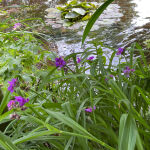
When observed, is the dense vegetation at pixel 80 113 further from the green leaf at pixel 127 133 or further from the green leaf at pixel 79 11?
the green leaf at pixel 79 11

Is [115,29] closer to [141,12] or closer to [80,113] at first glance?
[141,12]

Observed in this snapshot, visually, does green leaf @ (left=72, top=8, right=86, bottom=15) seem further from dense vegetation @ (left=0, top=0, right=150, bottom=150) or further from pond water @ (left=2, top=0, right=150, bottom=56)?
dense vegetation @ (left=0, top=0, right=150, bottom=150)

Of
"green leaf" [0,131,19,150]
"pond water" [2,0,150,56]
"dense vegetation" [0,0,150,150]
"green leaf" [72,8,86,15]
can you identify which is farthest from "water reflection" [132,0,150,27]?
"green leaf" [0,131,19,150]

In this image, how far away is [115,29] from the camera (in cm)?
497

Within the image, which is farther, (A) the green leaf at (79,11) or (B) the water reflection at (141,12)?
(A) the green leaf at (79,11)

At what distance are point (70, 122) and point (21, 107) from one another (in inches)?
8.0

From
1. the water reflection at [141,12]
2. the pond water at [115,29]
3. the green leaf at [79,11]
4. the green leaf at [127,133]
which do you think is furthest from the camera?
the green leaf at [79,11]

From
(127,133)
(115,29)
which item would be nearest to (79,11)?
(115,29)

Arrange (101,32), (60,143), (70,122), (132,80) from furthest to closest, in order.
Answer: (101,32), (132,80), (60,143), (70,122)

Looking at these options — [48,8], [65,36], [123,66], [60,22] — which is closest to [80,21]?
[60,22]

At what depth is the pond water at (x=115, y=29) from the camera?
4.37m

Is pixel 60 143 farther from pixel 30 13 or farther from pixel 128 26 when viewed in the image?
pixel 30 13

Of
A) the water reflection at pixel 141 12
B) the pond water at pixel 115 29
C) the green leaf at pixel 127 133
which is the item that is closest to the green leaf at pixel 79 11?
the pond water at pixel 115 29

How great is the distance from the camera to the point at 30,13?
6.56 m
